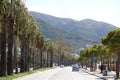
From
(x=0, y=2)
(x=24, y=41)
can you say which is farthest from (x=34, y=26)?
(x=0, y=2)

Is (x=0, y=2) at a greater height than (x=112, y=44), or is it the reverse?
(x=0, y=2)

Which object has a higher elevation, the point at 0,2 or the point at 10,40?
the point at 0,2

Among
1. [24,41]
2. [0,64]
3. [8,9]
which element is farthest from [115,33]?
[24,41]

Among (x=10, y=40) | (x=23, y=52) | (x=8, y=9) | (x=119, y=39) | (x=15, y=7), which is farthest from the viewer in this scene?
(x=23, y=52)

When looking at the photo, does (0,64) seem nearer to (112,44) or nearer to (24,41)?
(112,44)

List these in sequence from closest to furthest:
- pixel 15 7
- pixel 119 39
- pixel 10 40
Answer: pixel 119 39 → pixel 15 7 → pixel 10 40

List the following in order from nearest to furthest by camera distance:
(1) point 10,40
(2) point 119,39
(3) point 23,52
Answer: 1. (2) point 119,39
2. (1) point 10,40
3. (3) point 23,52

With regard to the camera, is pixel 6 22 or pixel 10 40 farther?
pixel 10 40

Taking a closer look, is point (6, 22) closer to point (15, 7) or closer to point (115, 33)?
point (15, 7)

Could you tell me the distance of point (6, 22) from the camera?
5466cm

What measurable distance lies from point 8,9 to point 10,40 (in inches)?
344

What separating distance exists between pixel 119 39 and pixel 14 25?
1830 cm

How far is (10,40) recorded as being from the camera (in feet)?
199

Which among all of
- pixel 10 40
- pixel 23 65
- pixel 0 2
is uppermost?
pixel 0 2
